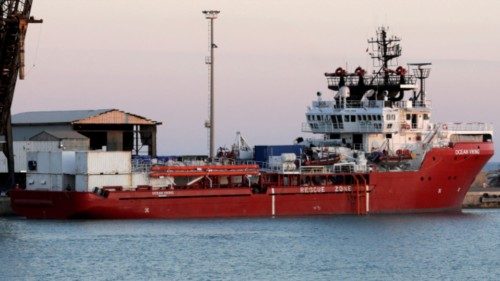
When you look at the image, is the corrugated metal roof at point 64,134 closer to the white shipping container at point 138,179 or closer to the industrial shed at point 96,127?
the industrial shed at point 96,127

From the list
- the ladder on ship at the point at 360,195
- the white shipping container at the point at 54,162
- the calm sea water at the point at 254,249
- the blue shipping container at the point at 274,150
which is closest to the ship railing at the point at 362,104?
the blue shipping container at the point at 274,150

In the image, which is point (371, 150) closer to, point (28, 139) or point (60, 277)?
point (28, 139)

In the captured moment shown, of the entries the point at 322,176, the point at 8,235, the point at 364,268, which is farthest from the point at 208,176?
the point at 364,268

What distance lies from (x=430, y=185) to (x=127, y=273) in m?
25.4

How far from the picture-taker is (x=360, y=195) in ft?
239

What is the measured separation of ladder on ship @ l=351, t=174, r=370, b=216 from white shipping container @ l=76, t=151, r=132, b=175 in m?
10.9

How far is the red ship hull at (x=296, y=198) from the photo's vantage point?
67875mm

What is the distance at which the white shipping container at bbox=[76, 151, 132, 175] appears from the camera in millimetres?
67812

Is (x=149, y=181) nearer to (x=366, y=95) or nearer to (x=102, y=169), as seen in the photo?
(x=102, y=169)

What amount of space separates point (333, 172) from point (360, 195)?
64.5 inches

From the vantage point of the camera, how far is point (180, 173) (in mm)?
69500

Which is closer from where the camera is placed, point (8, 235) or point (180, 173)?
point (8, 235)

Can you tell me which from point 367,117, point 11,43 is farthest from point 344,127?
point 11,43

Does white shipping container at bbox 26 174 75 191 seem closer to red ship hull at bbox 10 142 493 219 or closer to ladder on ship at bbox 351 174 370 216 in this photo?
red ship hull at bbox 10 142 493 219
